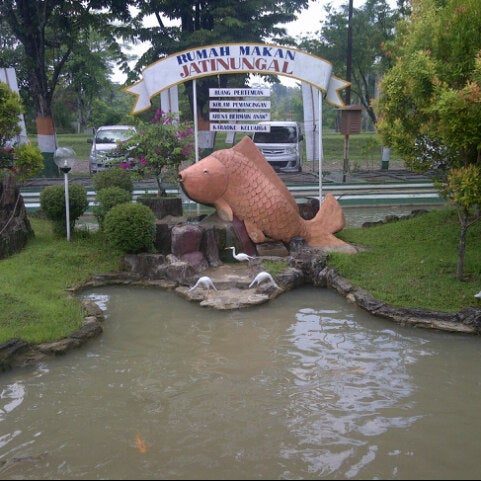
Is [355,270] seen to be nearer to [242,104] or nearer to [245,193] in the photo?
[245,193]

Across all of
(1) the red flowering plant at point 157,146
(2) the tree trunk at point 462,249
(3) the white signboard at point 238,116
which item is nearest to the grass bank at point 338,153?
(3) the white signboard at point 238,116

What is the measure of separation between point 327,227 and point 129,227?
3.41 m

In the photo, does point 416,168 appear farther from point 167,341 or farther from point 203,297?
point 167,341

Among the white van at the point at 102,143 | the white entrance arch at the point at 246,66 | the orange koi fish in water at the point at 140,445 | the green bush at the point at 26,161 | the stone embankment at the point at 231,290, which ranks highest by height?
the white entrance arch at the point at 246,66

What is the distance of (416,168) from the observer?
306 inches

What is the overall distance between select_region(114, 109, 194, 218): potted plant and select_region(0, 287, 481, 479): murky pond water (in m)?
3.58

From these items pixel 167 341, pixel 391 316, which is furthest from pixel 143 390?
pixel 391 316

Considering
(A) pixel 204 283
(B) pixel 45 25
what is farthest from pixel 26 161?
(B) pixel 45 25

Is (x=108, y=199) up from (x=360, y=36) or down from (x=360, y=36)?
down

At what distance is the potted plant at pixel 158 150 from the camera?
9961mm

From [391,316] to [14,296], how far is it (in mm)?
4623

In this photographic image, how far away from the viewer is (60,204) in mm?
9117

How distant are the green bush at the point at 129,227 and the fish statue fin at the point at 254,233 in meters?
1.59

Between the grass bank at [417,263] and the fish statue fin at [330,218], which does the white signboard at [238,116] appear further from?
the grass bank at [417,263]
